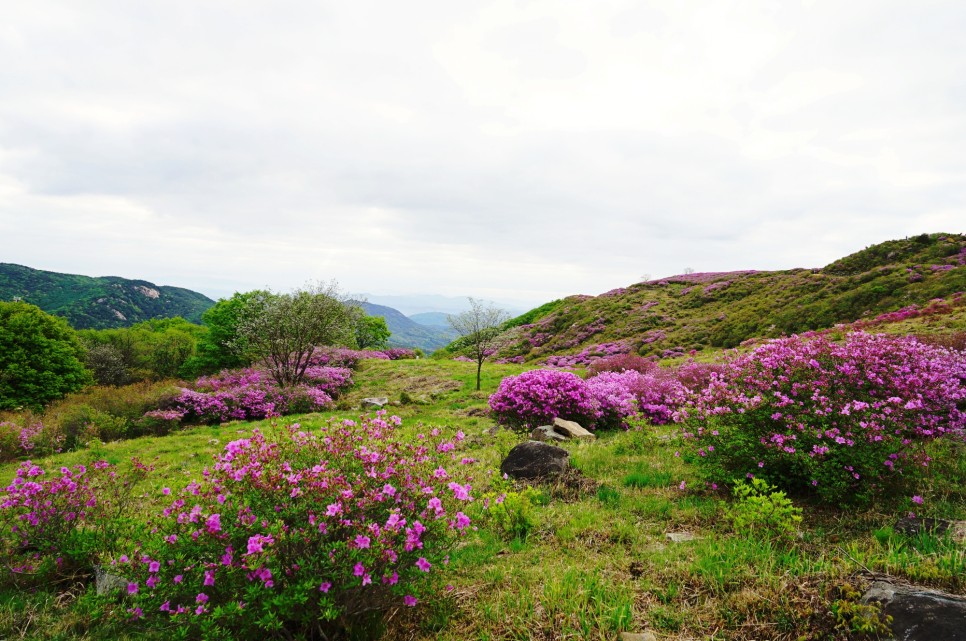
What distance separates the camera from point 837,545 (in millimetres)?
4473

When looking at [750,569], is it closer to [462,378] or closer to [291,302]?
[462,378]

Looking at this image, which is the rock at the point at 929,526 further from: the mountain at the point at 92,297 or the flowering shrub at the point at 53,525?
the mountain at the point at 92,297

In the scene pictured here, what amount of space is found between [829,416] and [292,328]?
74.5ft

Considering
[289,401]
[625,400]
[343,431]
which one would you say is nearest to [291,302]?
[289,401]

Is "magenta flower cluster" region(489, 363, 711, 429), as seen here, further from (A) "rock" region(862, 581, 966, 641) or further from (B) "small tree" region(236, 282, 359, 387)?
(B) "small tree" region(236, 282, 359, 387)

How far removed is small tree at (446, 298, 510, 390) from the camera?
23.1 metres

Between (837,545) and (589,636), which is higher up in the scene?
(837,545)

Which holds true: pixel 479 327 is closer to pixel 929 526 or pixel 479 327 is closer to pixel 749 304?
pixel 929 526

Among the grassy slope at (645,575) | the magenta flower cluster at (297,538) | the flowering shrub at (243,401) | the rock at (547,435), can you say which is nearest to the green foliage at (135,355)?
the flowering shrub at (243,401)

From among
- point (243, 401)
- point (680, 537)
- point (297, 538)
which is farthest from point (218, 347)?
point (680, 537)

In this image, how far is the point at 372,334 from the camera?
183 feet

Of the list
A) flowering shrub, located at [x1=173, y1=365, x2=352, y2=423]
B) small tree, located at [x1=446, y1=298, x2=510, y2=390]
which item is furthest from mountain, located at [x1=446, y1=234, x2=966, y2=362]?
flowering shrub, located at [x1=173, y1=365, x2=352, y2=423]

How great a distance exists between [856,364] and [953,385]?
2.51 metres

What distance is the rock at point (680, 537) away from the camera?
5.19m
